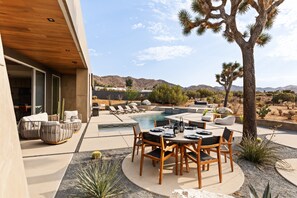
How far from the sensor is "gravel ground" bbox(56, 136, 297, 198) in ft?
9.73

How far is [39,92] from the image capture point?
8.74 m

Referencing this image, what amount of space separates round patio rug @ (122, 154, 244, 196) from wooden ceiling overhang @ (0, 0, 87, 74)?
3.54 metres

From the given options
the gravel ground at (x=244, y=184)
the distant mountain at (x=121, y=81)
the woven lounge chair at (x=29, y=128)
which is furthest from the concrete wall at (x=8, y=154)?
the distant mountain at (x=121, y=81)

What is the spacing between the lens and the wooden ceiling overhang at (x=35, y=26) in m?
2.85

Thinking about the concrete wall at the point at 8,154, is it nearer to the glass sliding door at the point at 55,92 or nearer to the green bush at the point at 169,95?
the glass sliding door at the point at 55,92

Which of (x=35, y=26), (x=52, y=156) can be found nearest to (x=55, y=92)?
(x=52, y=156)

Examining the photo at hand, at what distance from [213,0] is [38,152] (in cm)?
810

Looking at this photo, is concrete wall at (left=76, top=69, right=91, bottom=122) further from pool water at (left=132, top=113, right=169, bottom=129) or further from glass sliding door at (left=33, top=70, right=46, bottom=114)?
pool water at (left=132, top=113, right=169, bottom=129)

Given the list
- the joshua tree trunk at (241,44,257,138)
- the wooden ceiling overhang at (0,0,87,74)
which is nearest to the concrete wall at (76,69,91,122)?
the wooden ceiling overhang at (0,0,87,74)

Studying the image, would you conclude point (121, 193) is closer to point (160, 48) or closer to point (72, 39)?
point (72, 39)

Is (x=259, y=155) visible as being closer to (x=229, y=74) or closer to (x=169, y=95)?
(x=229, y=74)

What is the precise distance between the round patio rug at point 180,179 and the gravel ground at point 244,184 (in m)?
0.12

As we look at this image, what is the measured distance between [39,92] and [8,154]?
8.83 m

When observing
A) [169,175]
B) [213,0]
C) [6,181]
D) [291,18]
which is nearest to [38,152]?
[169,175]
